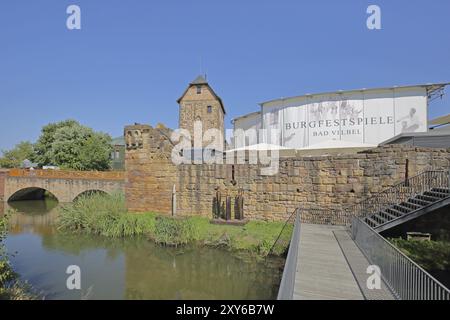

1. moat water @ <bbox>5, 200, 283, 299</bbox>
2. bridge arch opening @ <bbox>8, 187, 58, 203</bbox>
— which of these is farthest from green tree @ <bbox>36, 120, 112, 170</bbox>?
moat water @ <bbox>5, 200, 283, 299</bbox>

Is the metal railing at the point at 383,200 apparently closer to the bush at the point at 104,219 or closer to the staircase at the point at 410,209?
the staircase at the point at 410,209

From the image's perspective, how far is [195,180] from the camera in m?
12.7

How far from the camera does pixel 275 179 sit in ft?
37.9

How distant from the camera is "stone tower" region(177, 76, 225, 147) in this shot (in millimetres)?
32594

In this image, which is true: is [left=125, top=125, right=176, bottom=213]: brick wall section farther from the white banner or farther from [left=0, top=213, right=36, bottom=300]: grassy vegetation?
the white banner

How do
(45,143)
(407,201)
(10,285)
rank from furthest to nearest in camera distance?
(45,143) < (407,201) < (10,285)

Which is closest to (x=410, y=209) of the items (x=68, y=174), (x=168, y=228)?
(x=168, y=228)

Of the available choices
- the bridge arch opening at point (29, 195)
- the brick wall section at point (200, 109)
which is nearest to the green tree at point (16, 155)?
the bridge arch opening at point (29, 195)

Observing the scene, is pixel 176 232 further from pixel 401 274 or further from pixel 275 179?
pixel 401 274

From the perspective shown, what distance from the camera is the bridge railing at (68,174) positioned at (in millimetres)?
23630

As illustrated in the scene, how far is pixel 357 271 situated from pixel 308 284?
1280 millimetres

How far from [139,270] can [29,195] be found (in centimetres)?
2849

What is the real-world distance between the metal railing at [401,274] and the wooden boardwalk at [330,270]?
0.24m
